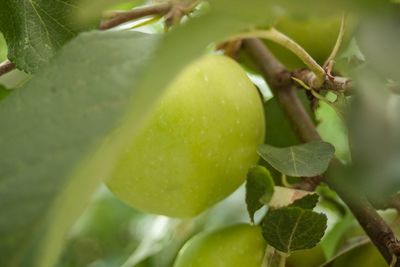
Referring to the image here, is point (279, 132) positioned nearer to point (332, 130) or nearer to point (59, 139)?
point (332, 130)

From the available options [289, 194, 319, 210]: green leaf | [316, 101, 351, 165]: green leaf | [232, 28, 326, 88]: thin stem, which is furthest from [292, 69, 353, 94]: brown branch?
[316, 101, 351, 165]: green leaf

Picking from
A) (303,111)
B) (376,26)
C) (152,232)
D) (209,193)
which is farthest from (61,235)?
(152,232)

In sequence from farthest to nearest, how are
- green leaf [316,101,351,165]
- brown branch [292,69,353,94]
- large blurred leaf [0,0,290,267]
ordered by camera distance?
green leaf [316,101,351,165]
brown branch [292,69,353,94]
large blurred leaf [0,0,290,267]

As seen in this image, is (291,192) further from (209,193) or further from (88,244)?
(88,244)

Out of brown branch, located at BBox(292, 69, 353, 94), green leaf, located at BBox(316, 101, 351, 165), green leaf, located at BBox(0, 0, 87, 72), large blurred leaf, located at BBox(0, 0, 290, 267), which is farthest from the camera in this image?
green leaf, located at BBox(316, 101, 351, 165)

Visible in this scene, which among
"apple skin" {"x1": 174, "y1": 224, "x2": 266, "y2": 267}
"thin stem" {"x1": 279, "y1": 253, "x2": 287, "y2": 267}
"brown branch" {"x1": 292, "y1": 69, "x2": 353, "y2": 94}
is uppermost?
"brown branch" {"x1": 292, "y1": 69, "x2": 353, "y2": 94}

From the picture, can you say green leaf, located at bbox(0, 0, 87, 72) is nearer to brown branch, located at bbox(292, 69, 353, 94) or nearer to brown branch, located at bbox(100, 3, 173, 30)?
brown branch, located at bbox(100, 3, 173, 30)
